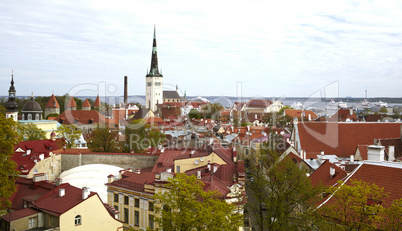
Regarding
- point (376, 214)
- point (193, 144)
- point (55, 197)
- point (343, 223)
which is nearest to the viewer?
point (376, 214)

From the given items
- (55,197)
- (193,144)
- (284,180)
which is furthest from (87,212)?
(193,144)

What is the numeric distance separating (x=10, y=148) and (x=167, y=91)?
464 feet

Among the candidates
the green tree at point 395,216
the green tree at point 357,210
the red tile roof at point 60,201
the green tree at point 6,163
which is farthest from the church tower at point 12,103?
the green tree at point 395,216

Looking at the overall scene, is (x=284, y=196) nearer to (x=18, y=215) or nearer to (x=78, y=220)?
(x=78, y=220)

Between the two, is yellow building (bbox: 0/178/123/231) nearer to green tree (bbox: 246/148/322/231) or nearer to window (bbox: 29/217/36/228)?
window (bbox: 29/217/36/228)

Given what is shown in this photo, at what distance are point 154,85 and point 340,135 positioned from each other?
104 metres

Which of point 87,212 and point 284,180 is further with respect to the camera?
point 87,212

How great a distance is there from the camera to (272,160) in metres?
18.9

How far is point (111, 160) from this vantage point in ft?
110

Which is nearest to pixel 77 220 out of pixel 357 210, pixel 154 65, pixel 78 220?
pixel 78 220

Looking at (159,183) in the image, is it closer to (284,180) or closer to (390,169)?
(284,180)

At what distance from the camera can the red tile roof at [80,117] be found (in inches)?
2918

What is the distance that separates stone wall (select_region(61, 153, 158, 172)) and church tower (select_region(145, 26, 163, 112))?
98.2 meters

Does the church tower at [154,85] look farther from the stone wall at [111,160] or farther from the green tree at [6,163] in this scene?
the green tree at [6,163]
